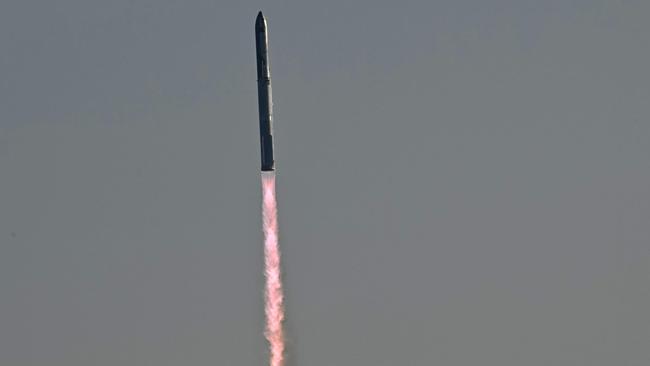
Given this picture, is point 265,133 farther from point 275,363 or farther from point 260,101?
point 275,363

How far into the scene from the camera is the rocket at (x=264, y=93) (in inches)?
6058

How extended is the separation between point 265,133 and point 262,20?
21.3ft

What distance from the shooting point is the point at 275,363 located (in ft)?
518

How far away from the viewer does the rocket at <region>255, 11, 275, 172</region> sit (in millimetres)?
153875

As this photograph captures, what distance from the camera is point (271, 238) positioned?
159 m

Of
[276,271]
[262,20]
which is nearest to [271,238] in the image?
[276,271]

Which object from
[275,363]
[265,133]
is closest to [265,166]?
[265,133]

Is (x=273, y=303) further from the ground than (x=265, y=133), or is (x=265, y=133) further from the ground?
(x=265, y=133)

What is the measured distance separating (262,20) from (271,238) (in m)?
12.5

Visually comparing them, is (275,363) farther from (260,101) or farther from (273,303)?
(260,101)

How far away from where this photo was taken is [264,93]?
15488 centimetres

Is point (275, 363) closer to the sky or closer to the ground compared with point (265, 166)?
closer to the ground

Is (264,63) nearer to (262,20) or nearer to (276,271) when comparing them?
(262,20)

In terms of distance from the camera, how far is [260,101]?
155000 mm
